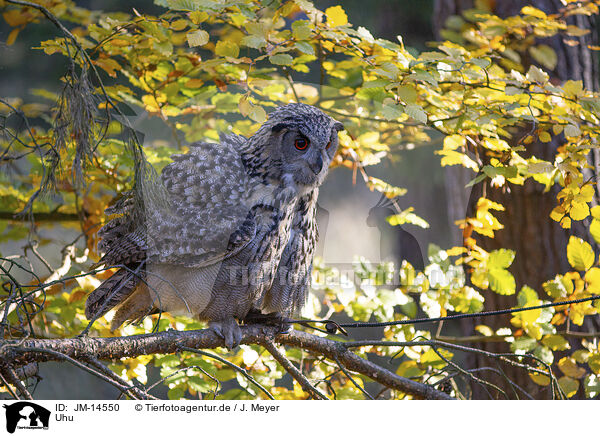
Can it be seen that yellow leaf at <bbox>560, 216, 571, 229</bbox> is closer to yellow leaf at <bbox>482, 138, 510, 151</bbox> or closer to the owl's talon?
yellow leaf at <bbox>482, 138, 510, 151</bbox>

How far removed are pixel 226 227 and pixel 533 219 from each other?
105cm

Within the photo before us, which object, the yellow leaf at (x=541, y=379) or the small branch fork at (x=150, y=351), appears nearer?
the small branch fork at (x=150, y=351)

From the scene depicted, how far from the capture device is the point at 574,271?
171 cm

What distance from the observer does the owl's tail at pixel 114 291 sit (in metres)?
1.31

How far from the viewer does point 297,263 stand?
54.2 inches

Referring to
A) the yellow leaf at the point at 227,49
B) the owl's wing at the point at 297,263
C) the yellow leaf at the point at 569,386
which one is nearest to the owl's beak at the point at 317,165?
the owl's wing at the point at 297,263

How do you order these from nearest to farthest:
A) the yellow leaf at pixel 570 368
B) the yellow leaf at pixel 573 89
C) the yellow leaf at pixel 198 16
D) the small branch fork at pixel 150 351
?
the small branch fork at pixel 150 351
the yellow leaf at pixel 198 16
the yellow leaf at pixel 573 89
the yellow leaf at pixel 570 368

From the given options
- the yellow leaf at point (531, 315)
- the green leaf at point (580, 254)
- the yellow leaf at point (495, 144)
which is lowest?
the yellow leaf at point (531, 315)

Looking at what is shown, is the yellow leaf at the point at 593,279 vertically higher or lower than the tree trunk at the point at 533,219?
lower
